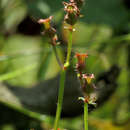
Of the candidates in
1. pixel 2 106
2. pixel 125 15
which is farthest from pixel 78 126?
pixel 125 15

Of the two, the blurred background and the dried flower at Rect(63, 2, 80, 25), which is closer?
the dried flower at Rect(63, 2, 80, 25)

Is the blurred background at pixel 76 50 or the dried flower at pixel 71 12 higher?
the blurred background at pixel 76 50

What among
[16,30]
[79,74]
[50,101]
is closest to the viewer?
[79,74]

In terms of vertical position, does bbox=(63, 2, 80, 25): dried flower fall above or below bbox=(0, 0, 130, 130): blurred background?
below

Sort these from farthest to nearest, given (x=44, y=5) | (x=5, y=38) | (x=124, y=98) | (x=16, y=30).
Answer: (x=16, y=30)
(x=5, y=38)
(x=124, y=98)
(x=44, y=5)

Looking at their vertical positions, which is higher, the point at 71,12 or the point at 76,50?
the point at 76,50

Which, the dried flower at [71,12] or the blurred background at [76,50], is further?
the blurred background at [76,50]

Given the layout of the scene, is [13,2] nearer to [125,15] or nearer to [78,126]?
[125,15]

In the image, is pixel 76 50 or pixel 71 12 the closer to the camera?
pixel 71 12
